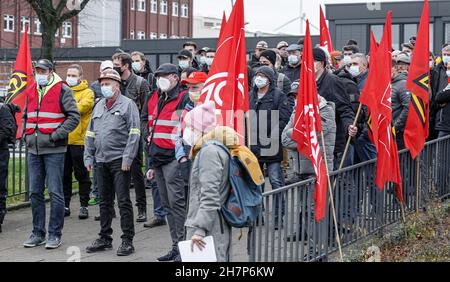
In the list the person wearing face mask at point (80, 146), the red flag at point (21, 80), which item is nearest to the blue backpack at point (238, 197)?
the person wearing face mask at point (80, 146)

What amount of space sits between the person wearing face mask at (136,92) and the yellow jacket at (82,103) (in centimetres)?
50

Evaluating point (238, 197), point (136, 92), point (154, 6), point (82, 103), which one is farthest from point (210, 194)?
point (154, 6)

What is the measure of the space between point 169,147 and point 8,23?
67918mm

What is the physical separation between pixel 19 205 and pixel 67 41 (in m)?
66.2

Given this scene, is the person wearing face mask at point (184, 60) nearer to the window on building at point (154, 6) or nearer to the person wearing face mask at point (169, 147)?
the person wearing face mask at point (169, 147)

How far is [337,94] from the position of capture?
32.0 feet

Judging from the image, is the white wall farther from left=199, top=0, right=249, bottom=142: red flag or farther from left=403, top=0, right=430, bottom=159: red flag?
left=199, top=0, right=249, bottom=142: red flag

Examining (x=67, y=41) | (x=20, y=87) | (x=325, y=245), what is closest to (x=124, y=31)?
(x=67, y=41)

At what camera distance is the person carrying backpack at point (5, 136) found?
11.1 m

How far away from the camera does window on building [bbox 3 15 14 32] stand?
7369 cm

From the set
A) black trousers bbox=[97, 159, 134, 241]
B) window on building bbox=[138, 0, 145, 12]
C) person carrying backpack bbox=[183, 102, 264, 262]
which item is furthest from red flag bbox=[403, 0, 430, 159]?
window on building bbox=[138, 0, 145, 12]

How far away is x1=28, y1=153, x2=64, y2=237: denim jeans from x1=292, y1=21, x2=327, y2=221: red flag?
10.5 ft
